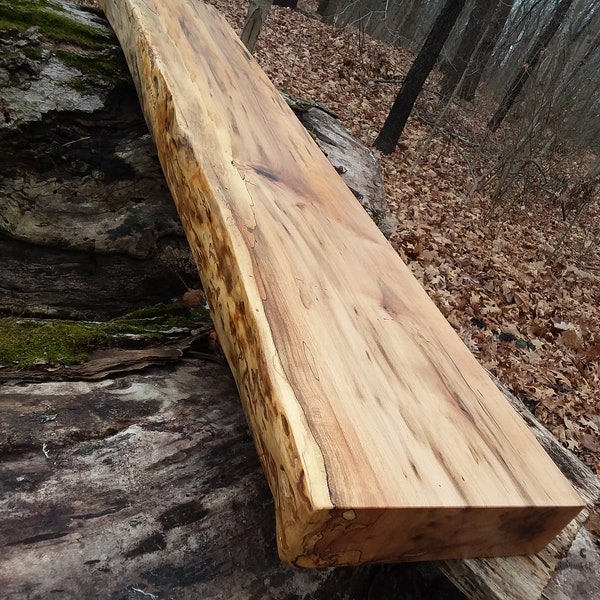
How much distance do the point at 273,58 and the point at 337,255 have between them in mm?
8725

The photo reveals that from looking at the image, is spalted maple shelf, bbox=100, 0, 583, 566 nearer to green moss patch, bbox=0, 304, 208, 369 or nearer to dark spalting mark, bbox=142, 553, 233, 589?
dark spalting mark, bbox=142, 553, 233, 589

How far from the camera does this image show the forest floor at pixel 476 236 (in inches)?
172

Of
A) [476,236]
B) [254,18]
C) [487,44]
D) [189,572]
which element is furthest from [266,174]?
[487,44]

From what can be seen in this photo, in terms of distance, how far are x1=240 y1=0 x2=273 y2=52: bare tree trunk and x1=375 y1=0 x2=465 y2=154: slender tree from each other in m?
3.14

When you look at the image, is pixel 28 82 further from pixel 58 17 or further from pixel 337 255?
pixel 337 255

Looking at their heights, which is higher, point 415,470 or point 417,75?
point 417,75

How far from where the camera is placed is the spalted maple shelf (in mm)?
1133

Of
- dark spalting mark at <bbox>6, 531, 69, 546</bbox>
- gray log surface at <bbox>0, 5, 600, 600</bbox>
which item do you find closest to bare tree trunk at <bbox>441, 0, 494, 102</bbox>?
gray log surface at <bbox>0, 5, 600, 600</bbox>

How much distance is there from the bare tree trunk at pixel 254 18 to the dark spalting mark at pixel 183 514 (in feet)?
18.1

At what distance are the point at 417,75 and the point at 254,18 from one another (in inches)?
134

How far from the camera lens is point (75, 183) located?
296 cm

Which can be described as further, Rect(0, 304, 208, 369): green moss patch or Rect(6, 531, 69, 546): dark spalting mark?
Rect(0, 304, 208, 369): green moss patch

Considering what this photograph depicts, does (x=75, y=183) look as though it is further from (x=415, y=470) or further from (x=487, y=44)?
(x=487, y=44)

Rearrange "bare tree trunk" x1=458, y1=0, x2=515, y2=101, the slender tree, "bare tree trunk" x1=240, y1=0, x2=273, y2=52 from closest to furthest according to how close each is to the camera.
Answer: "bare tree trunk" x1=240, y1=0, x2=273, y2=52 < the slender tree < "bare tree trunk" x1=458, y1=0, x2=515, y2=101
